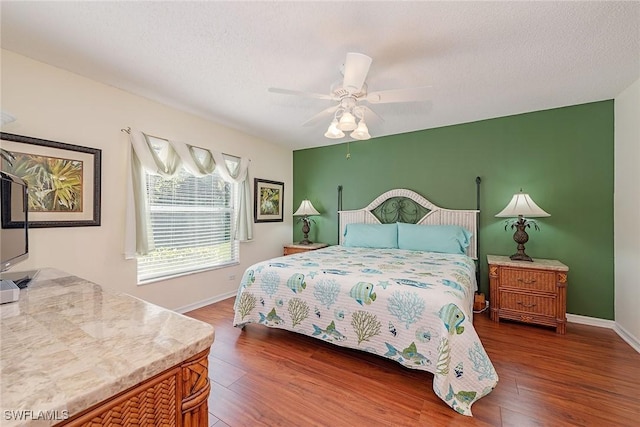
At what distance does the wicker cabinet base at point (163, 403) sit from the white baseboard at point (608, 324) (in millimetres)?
3660

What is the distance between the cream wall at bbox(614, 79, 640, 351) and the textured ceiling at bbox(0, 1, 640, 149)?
26cm

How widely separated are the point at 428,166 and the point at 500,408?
9.88ft

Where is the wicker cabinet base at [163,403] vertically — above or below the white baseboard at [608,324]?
above

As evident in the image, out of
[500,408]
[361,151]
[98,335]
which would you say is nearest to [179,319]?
[98,335]

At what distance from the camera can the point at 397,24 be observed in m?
1.77

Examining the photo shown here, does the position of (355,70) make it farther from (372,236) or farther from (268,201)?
(268,201)

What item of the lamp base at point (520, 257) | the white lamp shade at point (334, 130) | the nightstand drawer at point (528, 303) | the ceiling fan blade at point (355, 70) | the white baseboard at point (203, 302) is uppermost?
the ceiling fan blade at point (355, 70)

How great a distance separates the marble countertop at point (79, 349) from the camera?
0.56 m

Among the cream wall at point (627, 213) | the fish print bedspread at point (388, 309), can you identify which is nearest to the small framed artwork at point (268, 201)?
the fish print bedspread at point (388, 309)

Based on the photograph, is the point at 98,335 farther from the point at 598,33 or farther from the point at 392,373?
the point at 598,33

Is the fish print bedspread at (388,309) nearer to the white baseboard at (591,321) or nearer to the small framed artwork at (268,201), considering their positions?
the white baseboard at (591,321)

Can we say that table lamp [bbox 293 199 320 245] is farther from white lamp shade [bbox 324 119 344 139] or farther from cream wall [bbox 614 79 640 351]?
cream wall [bbox 614 79 640 351]

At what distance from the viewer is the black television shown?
1.37m

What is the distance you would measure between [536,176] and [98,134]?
485 cm
